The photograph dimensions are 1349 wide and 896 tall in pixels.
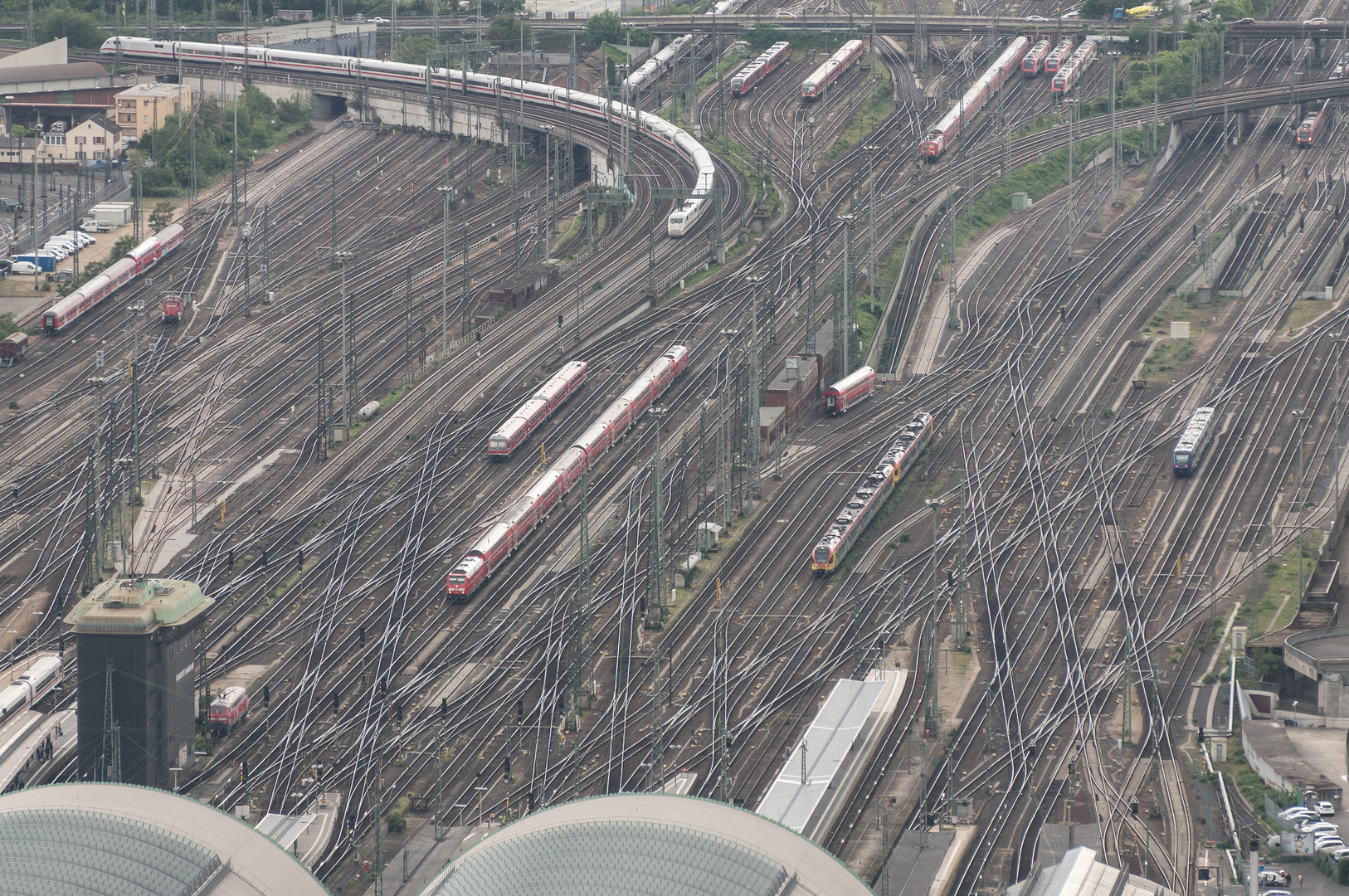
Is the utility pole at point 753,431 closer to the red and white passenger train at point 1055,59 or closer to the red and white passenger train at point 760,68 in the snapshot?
the red and white passenger train at point 760,68

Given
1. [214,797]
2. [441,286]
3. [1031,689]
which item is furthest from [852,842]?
[441,286]

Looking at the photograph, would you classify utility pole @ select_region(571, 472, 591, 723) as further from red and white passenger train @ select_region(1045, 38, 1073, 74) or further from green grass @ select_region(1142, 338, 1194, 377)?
red and white passenger train @ select_region(1045, 38, 1073, 74)

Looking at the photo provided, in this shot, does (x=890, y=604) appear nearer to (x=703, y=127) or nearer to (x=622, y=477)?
(x=622, y=477)

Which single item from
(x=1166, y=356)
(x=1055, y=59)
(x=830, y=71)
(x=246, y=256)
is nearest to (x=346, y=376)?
(x=246, y=256)

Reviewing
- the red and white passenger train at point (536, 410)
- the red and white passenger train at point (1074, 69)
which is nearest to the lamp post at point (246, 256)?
the red and white passenger train at point (536, 410)

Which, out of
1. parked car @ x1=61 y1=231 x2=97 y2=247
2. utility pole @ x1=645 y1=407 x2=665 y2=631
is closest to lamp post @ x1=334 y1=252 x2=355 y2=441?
parked car @ x1=61 y1=231 x2=97 y2=247

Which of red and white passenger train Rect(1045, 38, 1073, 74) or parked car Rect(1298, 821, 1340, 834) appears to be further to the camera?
red and white passenger train Rect(1045, 38, 1073, 74)
